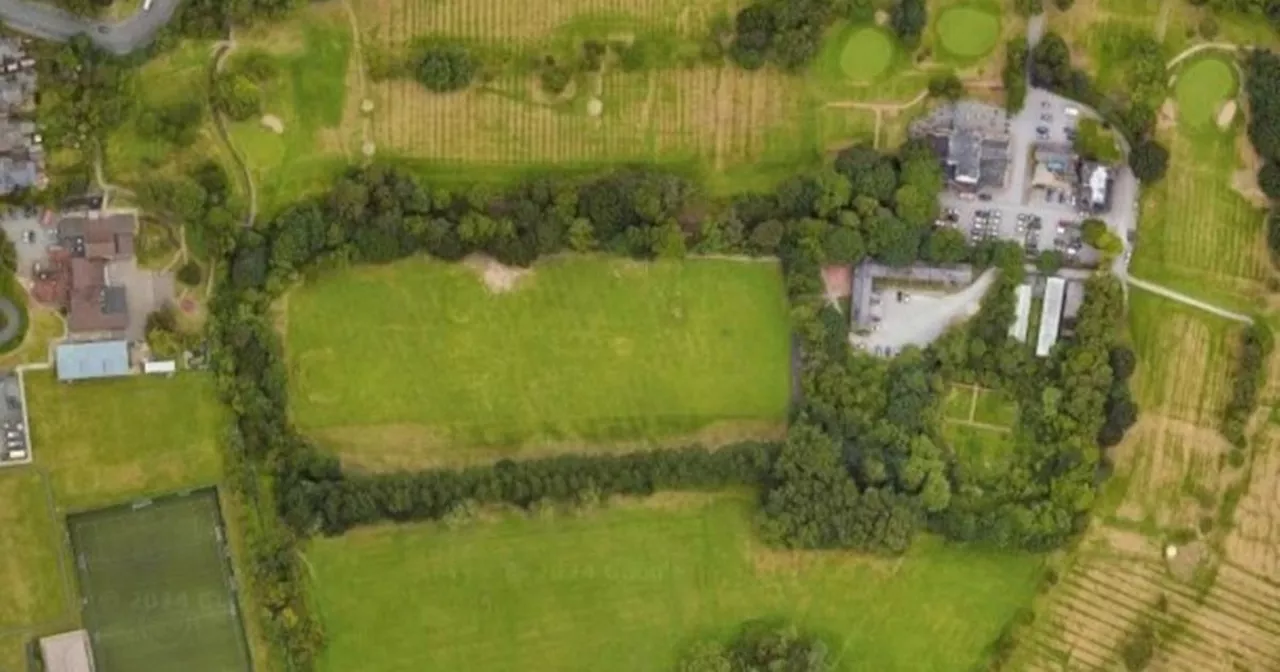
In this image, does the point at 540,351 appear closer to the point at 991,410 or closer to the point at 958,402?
the point at 958,402

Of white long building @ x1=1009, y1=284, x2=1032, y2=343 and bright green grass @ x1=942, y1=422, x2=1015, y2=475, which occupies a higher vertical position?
white long building @ x1=1009, y1=284, x2=1032, y2=343

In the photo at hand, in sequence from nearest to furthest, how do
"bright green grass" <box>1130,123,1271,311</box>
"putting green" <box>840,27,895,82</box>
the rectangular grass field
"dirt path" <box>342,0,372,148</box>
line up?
1. the rectangular grass field
2. "dirt path" <box>342,0,372,148</box>
3. "putting green" <box>840,27,895,82</box>
4. "bright green grass" <box>1130,123,1271,311</box>

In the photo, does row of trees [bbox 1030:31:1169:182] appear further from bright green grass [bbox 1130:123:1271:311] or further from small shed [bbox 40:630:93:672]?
small shed [bbox 40:630:93:672]

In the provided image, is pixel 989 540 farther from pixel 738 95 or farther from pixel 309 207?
pixel 309 207

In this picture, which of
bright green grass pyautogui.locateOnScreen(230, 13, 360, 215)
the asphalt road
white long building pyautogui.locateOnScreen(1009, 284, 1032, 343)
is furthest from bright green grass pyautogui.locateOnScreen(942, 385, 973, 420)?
the asphalt road

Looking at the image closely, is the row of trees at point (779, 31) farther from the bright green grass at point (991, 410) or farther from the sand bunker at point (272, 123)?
the sand bunker at point (272, 123)

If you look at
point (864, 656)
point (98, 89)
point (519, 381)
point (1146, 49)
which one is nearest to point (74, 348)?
point (98, 89)

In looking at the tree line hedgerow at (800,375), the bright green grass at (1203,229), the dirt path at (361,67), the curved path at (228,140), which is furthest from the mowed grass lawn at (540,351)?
the bright green grass at (1203,229)
